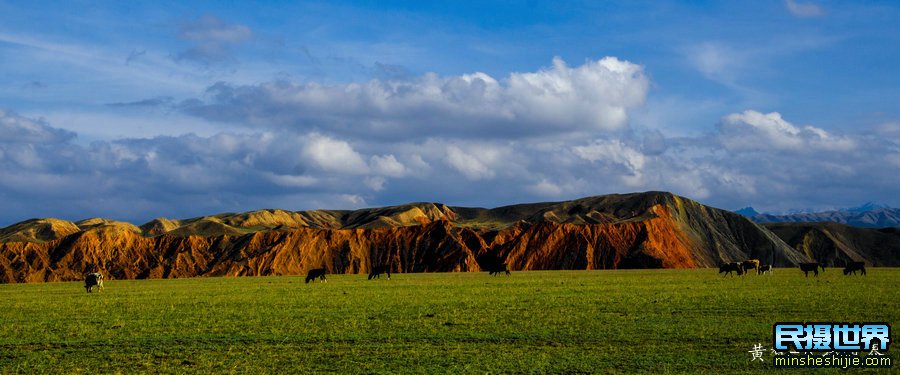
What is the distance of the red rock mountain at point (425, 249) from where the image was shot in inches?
5177

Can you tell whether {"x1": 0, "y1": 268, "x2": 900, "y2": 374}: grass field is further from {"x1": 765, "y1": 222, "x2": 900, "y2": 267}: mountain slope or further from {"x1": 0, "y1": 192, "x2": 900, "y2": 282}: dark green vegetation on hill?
{"x1": 765, "y1": 222, "x2": 900, "y2": 267}: mountain slope

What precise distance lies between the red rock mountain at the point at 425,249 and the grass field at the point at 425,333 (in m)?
90.8

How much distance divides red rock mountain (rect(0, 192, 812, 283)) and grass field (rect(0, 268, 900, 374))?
90784mm

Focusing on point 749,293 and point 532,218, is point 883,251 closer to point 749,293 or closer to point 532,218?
point 532,218

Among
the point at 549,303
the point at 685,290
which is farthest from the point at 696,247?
the point at 549,303

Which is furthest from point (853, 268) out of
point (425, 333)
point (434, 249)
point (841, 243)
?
point (841, 243)

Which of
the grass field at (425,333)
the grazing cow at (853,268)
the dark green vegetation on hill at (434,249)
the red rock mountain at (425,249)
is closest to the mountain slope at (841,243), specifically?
the dark green vegetation on hill at (434,249)

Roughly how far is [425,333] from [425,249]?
11413 cm

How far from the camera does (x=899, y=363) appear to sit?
63.0ft

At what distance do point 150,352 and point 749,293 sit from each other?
112 ft

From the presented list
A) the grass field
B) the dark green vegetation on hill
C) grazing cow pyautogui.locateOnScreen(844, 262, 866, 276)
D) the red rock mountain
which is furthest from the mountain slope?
the grass field

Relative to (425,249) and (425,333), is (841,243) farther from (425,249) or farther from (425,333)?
(425,333)

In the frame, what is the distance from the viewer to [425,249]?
460ft

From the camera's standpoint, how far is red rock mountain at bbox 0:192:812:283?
13150 cm
